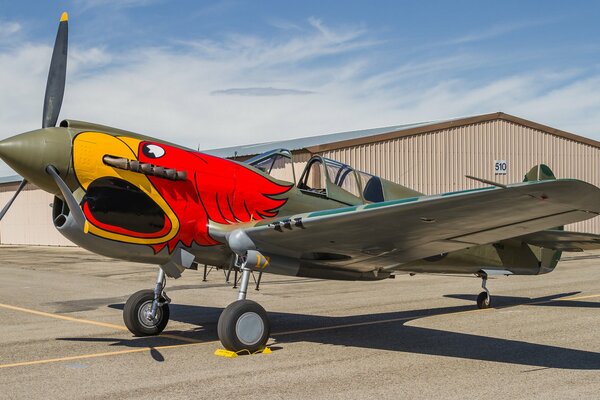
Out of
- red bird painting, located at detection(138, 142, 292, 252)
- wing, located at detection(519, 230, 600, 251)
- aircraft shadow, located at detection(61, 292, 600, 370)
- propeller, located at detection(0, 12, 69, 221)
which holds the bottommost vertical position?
aircraft shadow, located at detection(61, 292, 600, 370)

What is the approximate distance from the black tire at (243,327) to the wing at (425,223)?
76 centimetres

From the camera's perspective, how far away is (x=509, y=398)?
17.7 feet

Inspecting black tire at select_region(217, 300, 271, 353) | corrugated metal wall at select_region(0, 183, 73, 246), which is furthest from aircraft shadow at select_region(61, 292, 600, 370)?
corrugated metal wall at select_region(0, 183, 73, 246)

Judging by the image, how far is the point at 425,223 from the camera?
6699 mm

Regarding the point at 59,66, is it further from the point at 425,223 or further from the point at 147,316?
the point at 425,223

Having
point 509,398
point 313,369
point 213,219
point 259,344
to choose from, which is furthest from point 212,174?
point 509,398

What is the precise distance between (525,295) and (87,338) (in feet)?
28.6

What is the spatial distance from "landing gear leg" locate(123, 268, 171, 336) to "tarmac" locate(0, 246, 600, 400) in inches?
6.9

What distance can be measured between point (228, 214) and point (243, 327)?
1417 mm

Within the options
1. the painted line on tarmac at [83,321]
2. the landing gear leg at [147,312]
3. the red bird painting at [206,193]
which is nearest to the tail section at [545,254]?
the red bird painting at [206,193]

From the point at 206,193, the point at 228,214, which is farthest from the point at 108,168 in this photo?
the point at 228,214

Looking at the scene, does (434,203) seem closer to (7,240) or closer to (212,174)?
(212,174)

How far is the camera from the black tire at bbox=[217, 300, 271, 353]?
23.5 ft

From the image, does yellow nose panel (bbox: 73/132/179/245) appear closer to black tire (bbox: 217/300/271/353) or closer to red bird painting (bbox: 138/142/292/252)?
red bird painting (bbox: 138/142/292/252)
